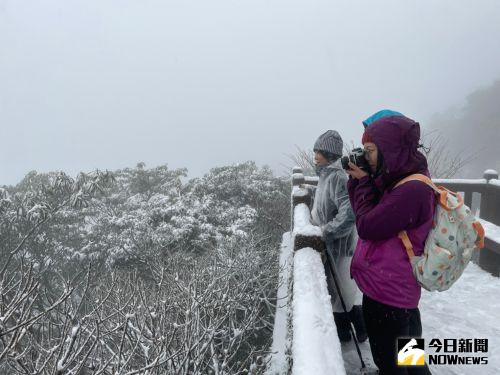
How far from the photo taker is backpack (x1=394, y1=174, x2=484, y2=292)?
1.62 meters

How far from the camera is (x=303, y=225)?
267 centimetres

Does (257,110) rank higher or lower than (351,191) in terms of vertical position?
higher

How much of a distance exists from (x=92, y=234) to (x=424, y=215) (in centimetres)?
1539

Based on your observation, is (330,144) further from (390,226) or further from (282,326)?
(282,326)

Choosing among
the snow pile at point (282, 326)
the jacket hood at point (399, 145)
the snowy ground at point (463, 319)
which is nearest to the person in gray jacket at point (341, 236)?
the snowy ground at point (463, 319)

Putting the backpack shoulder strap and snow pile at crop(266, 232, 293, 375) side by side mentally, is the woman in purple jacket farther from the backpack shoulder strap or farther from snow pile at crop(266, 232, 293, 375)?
snow pile at crop(266, 232, 293, 375)

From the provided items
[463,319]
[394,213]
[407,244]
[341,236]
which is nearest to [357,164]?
[394,213]

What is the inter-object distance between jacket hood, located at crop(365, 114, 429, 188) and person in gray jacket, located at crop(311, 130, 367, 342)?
0.87 meters

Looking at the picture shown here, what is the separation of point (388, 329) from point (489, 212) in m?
4.21

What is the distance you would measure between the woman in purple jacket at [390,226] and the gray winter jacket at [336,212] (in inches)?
22.6

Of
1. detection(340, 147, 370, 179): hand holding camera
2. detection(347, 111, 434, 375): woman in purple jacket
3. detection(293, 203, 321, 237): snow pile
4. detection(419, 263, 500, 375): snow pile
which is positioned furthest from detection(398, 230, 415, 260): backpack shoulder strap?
detection(419, 263, 500, 375): snow pile

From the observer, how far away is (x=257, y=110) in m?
198

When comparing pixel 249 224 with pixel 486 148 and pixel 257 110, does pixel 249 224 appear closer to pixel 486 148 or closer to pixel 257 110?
pixel 486 148

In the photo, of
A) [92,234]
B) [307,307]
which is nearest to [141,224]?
[92,234]
